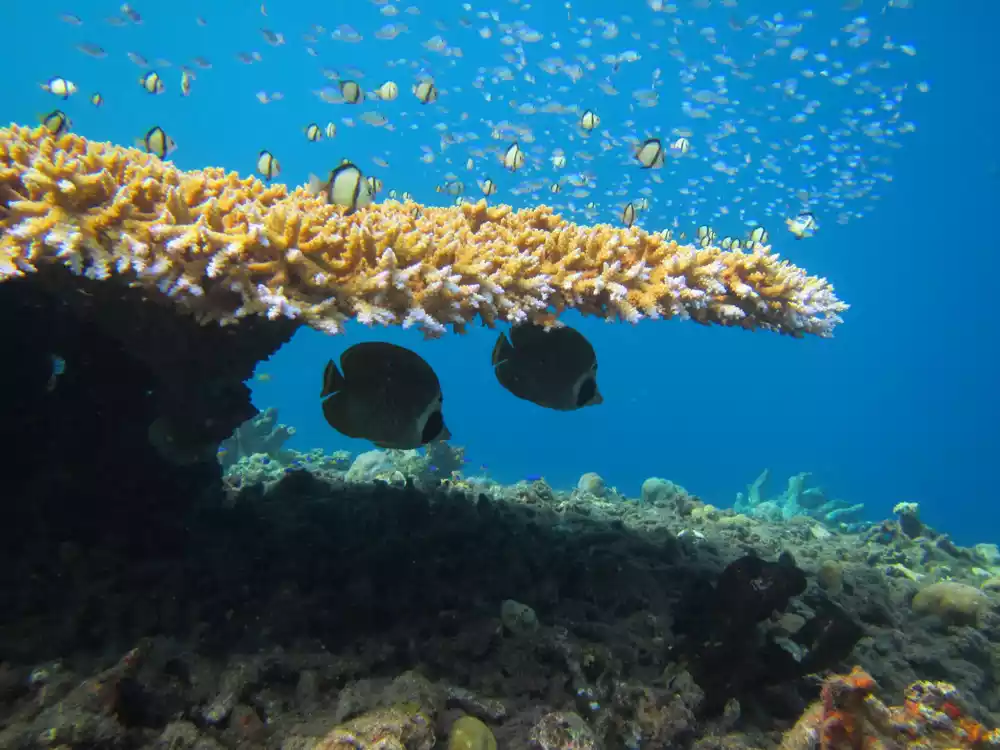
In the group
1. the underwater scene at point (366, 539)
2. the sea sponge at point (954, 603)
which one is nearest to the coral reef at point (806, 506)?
the underwater scene at point (366, 539)

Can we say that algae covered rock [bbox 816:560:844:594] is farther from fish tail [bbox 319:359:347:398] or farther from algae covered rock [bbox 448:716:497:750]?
fish tail [bbox 319:359:347:398]

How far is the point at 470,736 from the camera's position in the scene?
2283 mm

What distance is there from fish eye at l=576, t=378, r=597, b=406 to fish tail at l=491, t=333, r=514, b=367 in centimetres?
45

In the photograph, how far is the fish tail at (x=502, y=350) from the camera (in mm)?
3031

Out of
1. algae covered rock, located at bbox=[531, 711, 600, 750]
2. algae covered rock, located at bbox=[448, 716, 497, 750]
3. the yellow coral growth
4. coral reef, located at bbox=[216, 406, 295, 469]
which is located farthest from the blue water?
coral reef, located at bbox=[216, 406, 295, 469]

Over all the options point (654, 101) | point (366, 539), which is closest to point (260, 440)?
point (366, 539)

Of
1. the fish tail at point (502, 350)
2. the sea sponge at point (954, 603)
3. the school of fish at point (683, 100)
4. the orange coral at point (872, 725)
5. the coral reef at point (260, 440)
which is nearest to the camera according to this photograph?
the orange coral at point (872, 725)

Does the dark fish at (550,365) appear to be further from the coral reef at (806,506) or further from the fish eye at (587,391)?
the coral reef at (806,506)

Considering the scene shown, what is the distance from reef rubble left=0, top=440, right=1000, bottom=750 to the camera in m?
2.31

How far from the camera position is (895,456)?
107688 millimetres

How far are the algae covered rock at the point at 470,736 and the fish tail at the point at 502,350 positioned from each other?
5.82 ft

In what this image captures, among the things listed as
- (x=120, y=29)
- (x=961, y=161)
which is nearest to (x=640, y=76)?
(x=961, y=161)

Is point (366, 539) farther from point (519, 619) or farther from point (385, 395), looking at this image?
point (385, 395)

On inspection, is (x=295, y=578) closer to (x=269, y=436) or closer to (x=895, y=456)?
(x=269, y=436)
